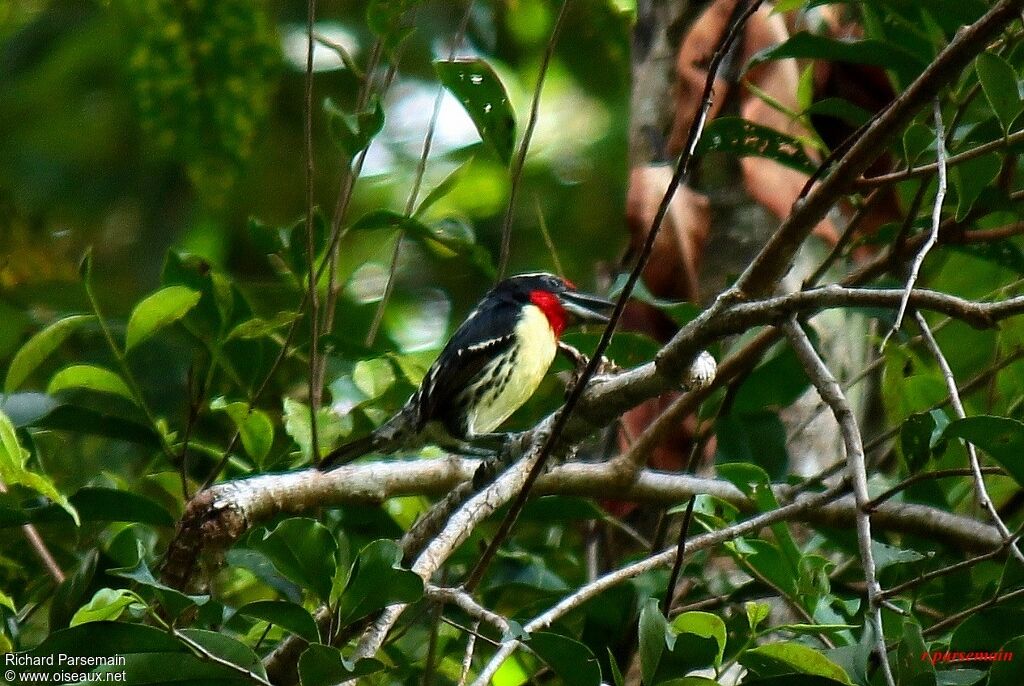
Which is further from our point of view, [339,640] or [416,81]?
[416,81]

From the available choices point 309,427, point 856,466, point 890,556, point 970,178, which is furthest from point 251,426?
point 970,178

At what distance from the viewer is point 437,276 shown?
6105mm

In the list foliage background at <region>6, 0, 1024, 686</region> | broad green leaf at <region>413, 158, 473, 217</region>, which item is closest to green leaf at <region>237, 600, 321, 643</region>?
foliage background at <region>6, 0, 1024, 686</region>

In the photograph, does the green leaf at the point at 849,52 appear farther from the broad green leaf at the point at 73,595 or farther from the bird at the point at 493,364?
the broad green leaf at the point at 73,595

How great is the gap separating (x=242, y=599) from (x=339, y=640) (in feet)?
5.76

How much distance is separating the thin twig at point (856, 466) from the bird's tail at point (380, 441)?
143cm

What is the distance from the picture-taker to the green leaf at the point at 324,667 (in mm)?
1788

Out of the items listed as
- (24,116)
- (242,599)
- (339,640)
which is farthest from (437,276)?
(339,640)

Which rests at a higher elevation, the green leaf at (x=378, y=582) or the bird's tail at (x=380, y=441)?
the green leaf at (x=378, y=582)

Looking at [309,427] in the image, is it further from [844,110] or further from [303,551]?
[844,110]

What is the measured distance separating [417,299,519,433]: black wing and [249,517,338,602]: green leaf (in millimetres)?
1677

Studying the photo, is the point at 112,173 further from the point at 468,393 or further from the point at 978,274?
the point at 978,274

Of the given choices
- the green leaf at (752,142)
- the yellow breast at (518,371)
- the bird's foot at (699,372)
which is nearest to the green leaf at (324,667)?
the bird's foot at (699,372)

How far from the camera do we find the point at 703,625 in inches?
80.2
